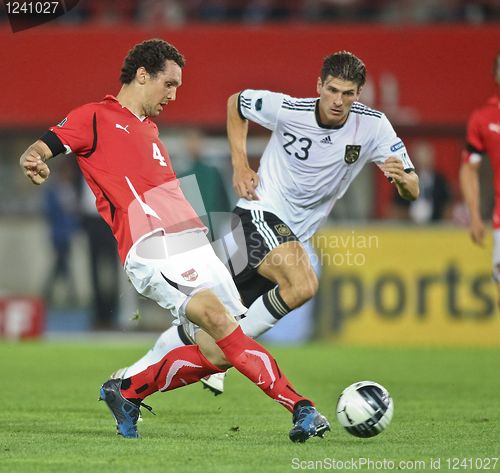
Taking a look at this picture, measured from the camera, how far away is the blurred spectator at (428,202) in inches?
630

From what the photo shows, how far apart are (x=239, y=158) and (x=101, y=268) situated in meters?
8.75

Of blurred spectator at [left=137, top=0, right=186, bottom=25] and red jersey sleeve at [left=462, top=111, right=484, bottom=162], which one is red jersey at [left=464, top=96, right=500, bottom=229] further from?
blurred spectator at [left=137, top=0, right=186, bottom=25]

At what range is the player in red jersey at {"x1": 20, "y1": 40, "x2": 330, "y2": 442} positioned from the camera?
20.6 feet

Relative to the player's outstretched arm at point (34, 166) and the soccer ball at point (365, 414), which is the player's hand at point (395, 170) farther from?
the player's outstretched arm at point (34, 166)

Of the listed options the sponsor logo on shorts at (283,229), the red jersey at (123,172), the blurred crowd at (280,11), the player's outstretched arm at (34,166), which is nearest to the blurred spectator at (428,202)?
the blurred crowd at (280,11)

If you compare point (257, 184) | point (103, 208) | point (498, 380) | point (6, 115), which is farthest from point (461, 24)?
point (103, 208)

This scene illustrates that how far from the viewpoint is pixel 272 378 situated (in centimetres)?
624

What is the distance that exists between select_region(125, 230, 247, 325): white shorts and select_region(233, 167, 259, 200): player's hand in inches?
46.4

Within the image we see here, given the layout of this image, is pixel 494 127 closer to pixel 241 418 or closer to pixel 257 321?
pixel 257 321

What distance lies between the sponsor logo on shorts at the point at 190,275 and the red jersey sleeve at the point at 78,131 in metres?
0.88

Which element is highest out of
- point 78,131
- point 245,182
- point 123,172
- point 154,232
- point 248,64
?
point 248,64

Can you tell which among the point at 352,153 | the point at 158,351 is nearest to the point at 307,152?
the point at 352,153

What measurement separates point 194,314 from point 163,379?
0.64 metres

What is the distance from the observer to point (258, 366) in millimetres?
6254
